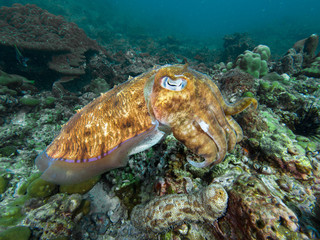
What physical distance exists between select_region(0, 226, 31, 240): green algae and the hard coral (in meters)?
7.38

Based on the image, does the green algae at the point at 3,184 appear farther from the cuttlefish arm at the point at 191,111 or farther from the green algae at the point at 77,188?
the cuttlefish arm at the point at 191,111

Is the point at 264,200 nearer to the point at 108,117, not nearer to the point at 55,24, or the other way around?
the point at 108,117

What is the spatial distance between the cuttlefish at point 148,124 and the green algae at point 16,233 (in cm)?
110

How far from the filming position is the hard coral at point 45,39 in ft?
23.3

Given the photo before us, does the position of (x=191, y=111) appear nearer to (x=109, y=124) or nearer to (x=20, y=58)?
(x=109, y=124)

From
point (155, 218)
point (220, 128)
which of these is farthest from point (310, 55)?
point (155, 218)

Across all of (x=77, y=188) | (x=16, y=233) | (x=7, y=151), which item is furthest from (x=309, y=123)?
(x=7, y=151)

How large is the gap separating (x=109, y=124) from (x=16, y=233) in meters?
2.15

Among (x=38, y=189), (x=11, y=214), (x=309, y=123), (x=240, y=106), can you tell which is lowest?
(x=11, y=214)

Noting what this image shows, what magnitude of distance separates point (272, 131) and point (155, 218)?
292 centimetres

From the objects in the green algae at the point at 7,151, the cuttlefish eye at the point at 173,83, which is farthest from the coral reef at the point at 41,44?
the cuttlefish eye at the point at 173,83

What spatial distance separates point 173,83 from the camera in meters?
1.50

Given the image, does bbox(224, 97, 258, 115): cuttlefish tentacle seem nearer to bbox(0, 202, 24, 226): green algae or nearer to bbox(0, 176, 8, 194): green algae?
bbox(0, 202, 24, 226): green algae

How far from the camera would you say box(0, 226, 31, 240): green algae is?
196 centimetres
